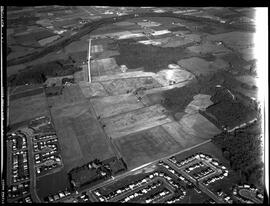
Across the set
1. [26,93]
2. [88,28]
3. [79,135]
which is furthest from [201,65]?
[88,28]

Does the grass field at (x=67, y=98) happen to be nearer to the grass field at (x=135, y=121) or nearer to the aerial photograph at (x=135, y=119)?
the aerial photograph at (x=135, y=119)

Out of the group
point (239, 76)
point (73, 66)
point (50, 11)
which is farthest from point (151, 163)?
point (50, 11)

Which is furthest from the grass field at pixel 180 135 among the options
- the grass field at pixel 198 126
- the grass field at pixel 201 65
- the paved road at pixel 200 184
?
the grass field at pixel 201 65

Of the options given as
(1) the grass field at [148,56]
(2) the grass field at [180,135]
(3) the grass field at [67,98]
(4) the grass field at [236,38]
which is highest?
(4) the grass field at [236,38]

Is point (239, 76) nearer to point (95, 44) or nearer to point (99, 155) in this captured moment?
point (99, 155)

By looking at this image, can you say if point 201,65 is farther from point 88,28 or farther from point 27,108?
point 88,28
